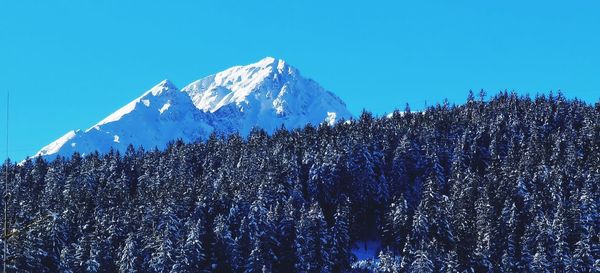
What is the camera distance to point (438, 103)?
194875 mm

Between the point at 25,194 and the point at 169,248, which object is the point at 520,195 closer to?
the point at 169,248

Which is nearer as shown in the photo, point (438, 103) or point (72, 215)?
point (72, 215)

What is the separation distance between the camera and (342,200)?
13038 centimetres

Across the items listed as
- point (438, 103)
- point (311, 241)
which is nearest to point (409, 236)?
point (311, 241)

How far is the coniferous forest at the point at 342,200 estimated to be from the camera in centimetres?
9931

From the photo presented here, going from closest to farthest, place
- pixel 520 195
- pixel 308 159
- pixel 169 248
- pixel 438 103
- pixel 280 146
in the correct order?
pixel 169 248 → pixel 520 195 → pixel 308 159 → pixel 280 146 → pixel 438 103

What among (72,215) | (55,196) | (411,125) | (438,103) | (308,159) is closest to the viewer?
(72,215)

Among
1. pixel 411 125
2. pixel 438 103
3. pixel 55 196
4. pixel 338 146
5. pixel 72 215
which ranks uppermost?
pixel 438 103

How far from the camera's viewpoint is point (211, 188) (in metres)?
123

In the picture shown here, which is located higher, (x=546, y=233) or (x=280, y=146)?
(x=280, y=146)

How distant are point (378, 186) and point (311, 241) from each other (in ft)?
102

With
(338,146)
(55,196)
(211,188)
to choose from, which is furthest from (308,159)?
(55,196)

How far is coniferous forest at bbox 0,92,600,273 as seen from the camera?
326 ft

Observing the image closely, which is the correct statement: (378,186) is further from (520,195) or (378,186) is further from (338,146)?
(520,195)
